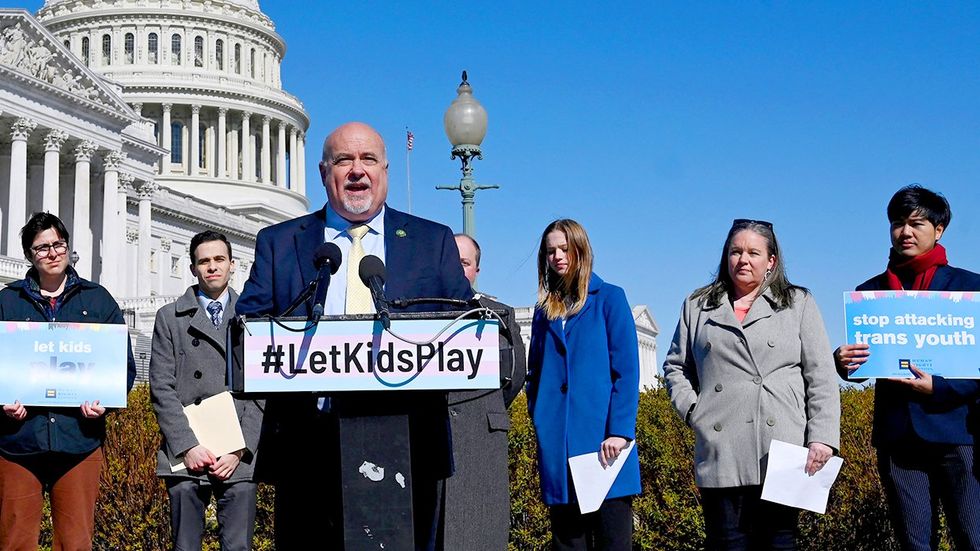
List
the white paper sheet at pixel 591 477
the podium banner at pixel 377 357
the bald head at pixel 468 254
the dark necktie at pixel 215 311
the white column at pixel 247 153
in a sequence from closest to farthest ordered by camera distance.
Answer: the podium banner at pixel 377 357 → the white paper sheet at pixel 591 477 → the dark necktie at pixel 215 311 → the bald head at pixel 468 254 → the white column at pixel 247 153

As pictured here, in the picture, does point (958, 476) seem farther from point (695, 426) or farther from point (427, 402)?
point (427, 402)

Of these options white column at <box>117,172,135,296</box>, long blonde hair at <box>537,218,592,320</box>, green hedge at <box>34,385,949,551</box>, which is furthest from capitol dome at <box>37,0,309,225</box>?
long blonde hair at <box>537,218,592,320</box>

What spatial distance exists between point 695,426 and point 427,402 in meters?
2.19

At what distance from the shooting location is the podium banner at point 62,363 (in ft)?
21.3

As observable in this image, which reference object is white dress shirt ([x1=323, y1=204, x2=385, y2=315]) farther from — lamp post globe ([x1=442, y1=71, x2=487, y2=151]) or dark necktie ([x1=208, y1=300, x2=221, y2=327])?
lamp post globe ([x1=442, y1=71, x2=487, y2=151])

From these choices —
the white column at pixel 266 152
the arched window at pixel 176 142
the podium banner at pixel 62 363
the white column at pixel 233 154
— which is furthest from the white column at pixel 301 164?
the podium banner at pixel 62 363

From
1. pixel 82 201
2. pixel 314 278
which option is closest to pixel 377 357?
pixel 314 278

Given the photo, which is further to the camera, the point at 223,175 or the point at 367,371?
the point at 223,175

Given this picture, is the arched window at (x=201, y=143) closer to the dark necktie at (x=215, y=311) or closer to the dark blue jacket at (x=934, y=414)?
the dark necktie at (x=215, y=311)

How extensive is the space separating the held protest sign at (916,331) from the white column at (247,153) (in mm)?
84523

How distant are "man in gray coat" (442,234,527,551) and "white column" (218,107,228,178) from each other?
82633mm

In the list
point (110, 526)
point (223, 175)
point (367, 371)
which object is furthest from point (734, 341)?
point (223, 175)

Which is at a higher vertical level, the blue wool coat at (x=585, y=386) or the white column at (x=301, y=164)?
the white column at (x=301, y=164)

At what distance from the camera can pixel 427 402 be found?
4.17 m
